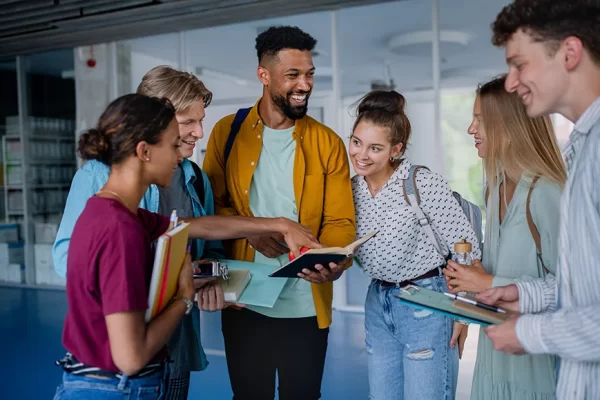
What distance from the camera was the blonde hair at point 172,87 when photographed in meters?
1.96

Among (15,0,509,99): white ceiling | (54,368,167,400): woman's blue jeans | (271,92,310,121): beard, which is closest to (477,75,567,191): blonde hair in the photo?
(271,92,310,121): beard

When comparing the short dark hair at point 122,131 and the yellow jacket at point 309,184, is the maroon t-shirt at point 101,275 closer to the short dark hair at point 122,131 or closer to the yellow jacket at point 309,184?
Result: the short dark hair at point 122,131

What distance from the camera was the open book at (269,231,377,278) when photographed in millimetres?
1809

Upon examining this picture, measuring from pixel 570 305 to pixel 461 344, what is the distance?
1.20 metres

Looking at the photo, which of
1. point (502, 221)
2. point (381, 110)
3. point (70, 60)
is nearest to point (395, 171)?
point (381, 110)

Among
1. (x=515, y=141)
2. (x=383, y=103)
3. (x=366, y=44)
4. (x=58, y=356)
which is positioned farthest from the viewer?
(x=366, y=44)

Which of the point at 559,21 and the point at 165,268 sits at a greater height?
the point at 559,21

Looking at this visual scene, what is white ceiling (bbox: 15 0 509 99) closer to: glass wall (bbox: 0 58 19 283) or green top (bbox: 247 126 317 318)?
glass wall (bbox: 0 58 19 283)

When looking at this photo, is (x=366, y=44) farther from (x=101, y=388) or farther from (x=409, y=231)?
(x=101, y=388)

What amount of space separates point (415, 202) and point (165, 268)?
1.22m

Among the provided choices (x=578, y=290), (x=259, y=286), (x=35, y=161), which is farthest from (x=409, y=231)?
(x=35, y=161)

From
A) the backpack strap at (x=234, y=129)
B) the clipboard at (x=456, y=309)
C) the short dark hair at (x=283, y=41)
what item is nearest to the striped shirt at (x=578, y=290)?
the clipboard at (x=456, y=309)

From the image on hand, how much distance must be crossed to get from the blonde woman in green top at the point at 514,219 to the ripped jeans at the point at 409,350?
11.5 inches

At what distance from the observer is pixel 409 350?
2207 mm
